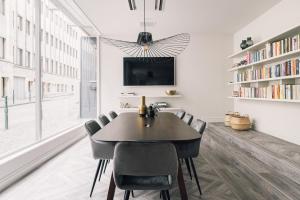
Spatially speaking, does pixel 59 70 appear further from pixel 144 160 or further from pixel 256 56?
pixel 256 56

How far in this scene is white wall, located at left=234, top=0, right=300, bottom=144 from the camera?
3.53 meters

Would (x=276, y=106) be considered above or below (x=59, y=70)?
below

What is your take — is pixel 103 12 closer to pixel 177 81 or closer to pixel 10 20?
pixel 10 20

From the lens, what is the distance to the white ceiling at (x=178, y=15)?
4.07m

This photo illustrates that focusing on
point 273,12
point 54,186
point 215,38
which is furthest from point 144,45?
point 215,38

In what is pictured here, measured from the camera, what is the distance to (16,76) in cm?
322

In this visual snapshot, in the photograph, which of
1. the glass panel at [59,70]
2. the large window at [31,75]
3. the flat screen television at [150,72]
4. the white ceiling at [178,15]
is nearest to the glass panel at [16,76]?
the large window at [31,75]

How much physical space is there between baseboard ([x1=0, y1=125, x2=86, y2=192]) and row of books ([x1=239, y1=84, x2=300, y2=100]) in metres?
4.09

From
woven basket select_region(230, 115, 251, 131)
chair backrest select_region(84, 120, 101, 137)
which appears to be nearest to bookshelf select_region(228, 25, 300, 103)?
woven basket select_region(230, 115, 251, 131)

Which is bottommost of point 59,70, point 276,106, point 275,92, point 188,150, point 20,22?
point 188,150

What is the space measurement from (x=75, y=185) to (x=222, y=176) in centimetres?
196

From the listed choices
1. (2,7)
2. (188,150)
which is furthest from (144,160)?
(2,7)

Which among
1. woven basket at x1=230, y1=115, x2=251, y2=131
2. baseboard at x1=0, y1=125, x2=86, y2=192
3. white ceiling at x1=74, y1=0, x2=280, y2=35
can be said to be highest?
white ceiling at x1=74, y1=0, x2=280, y2=35

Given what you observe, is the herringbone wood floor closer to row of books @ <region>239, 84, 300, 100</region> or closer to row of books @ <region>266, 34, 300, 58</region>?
row of books @ <region>239, 84, 300, 100</region>
